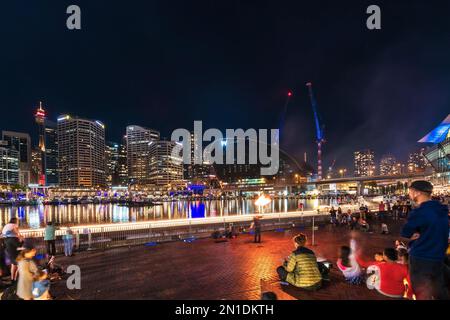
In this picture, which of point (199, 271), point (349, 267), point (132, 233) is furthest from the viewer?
point (132, 233)

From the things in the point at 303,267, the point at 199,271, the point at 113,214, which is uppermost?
the point at 303,267

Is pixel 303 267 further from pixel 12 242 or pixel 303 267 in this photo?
pixel 12 242

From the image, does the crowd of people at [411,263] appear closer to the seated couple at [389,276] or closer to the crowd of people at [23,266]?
the seated couple at [389,276]

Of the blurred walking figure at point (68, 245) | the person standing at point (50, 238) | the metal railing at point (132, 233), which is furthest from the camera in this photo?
the metal railing at point (132, 233)

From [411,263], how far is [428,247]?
332mm

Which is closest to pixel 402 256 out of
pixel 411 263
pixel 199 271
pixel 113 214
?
pixel 411 263

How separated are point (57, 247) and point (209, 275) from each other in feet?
31.6

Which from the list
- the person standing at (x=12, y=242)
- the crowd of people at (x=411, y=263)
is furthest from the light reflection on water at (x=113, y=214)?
the crowd of people at (x=411, y=263)

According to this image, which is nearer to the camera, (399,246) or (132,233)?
(399,246)

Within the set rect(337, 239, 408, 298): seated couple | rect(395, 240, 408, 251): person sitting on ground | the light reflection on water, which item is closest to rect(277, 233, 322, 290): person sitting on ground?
rect(337, 239, 408, 298): seated couple

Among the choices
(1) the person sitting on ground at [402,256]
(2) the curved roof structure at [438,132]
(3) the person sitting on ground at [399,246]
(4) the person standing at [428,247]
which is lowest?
(3) the person sitting on ground at [399,246]

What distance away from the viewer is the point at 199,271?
9.70 m

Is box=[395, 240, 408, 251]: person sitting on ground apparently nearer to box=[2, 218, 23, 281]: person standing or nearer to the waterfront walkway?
the waterfront walkway

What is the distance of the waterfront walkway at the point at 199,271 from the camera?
7422mm
